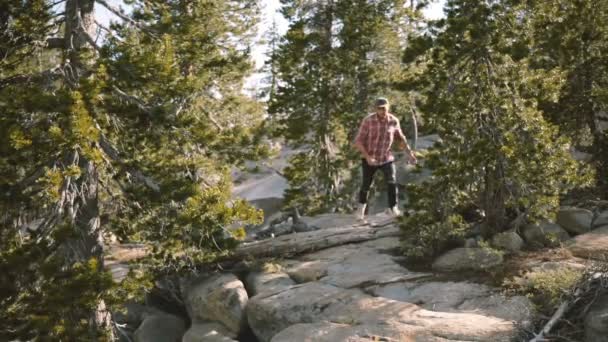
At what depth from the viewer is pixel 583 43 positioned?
35.2 ft

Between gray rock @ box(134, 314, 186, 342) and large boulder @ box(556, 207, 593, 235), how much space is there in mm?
7720

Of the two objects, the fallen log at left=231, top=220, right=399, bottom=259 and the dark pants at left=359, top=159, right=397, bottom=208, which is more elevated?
the dark pants at left=359, top=159, right=397, bottom=208

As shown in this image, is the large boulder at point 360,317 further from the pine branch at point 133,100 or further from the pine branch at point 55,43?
the pine branch at point 55,43

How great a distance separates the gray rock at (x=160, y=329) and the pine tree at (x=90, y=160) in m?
1.21

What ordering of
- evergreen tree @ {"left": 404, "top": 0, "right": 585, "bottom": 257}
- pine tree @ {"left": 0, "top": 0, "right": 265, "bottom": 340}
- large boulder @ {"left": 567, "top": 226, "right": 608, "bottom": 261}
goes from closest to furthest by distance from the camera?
pine tree @ {"left": 0, "top": 0, "right": 265, "bottom": 340}
large boulder @ {"left": 567, "top": 226, "right": 608, "bottom": 261}
evergreen tree @ {"left": 404, "top": 0, "right": 585, "bottom": 257}

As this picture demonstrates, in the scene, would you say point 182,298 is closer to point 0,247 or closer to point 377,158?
point 0,247

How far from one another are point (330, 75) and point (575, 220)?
11.6 m

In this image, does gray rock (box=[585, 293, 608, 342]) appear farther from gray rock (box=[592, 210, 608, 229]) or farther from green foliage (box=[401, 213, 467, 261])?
gray rock (box=[592, 210, 608, 229])

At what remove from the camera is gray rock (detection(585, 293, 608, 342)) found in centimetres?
600

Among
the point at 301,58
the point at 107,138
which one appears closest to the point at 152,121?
the point at 107,138

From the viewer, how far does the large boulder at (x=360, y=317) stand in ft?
21.7

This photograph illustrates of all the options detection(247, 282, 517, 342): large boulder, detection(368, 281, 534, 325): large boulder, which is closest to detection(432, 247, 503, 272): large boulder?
detection(368, 281, 534, 325): large boulder

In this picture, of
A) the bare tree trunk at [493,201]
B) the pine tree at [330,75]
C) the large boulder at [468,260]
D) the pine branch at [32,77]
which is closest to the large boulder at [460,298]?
the large boulder at [468,260]

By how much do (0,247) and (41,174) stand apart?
4.33 feet
